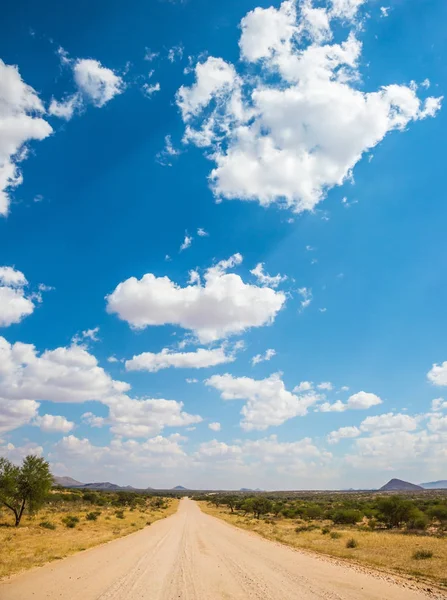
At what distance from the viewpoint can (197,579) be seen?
50.5ft

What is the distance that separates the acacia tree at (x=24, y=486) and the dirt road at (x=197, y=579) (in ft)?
63.5

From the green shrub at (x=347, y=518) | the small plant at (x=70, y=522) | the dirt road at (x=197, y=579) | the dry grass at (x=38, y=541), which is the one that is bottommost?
the green shrub at (x=347, y=518)

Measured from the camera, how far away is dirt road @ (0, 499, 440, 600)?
12.9 meters

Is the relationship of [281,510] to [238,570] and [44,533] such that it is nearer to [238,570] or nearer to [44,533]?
[44,533]

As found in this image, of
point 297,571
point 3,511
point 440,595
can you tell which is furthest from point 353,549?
point 3,511

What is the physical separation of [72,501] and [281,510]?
129 ft

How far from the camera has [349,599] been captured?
12.4 meters

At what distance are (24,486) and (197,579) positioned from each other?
31037 mm

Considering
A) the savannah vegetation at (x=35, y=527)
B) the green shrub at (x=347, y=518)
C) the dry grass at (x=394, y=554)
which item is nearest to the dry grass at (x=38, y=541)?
the savannah vegetation at (x=35, y=527)

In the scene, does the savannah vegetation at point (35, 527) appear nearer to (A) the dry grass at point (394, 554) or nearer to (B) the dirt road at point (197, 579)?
(B) the dirt road at point (197, 579)

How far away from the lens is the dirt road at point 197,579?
Answer: 509 inches

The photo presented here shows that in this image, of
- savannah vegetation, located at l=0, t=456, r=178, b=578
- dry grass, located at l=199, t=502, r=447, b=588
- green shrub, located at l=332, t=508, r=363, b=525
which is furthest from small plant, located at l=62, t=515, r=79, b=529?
green shrub, located at l=332, t=508, r=363, b=525

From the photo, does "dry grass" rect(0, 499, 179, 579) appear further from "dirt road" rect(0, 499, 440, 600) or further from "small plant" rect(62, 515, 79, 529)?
"dirt road" rect(0, 499, 440, 600)

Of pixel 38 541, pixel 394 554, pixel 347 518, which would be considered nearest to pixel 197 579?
pixel 394 554
